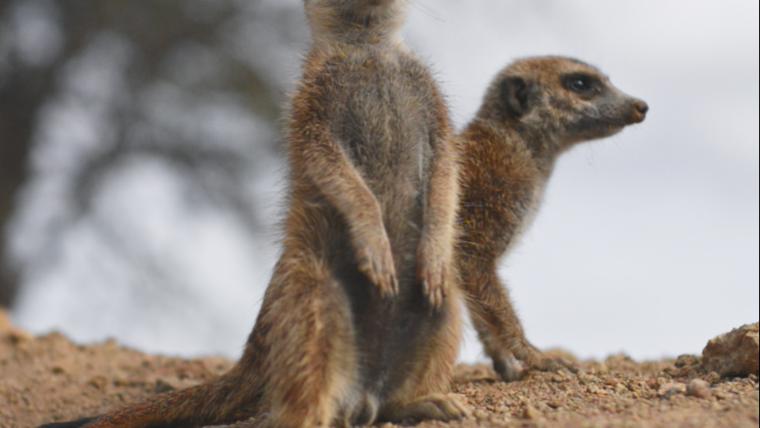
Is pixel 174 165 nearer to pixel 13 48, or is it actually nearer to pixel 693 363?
pixel 13 48

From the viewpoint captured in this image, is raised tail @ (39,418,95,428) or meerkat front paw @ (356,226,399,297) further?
raised tail @ (39,418,95,428)

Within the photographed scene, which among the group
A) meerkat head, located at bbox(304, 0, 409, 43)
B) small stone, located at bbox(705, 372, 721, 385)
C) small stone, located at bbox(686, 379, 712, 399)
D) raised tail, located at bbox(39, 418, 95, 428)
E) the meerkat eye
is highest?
the meerkat eye

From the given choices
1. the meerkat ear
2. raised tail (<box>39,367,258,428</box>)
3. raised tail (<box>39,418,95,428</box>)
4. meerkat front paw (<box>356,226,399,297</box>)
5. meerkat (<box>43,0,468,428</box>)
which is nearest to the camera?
meerkat (<box>43,0,468,428</box>)

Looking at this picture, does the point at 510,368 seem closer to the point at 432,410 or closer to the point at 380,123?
the point at 432,410

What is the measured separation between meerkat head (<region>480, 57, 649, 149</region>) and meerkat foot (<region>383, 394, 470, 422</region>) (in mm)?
2256

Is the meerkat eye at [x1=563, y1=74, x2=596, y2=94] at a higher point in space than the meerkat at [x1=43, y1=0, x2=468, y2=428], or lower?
higher

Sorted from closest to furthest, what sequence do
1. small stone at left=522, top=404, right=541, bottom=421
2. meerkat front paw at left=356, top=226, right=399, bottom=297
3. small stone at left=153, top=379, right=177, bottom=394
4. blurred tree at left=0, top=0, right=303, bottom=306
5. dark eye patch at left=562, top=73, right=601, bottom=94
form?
small stone at left=522, top=404, right=541, bottom=421 → meerkat front paw at left=356, top=226, right=399, bottom=297 → small stone at left=153, top=379, right=177, bottom=394 → dark eye patch at left=562, top=73, right=601, bottom=94 → blurred tree at left=0, top=0, right=303, bottom=306

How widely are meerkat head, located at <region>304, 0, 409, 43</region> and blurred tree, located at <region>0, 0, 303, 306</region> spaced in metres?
9.22

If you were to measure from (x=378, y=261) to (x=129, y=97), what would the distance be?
10940mm

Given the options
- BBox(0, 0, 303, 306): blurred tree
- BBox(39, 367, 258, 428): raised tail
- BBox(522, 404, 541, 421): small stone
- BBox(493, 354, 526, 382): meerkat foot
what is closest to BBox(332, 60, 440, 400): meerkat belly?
BBox(522, 404, 541, 421): small stone

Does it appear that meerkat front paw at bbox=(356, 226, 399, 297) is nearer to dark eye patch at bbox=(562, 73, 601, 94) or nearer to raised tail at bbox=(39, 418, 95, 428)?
raised tail at bbox=(39, 418, 95, 428)

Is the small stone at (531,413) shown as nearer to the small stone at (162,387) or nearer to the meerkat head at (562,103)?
the meerkat head at (562,103)

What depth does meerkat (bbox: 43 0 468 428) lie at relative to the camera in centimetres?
405

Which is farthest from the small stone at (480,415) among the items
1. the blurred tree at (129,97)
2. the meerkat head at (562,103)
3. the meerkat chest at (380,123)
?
the blurred tree at (129,97)
